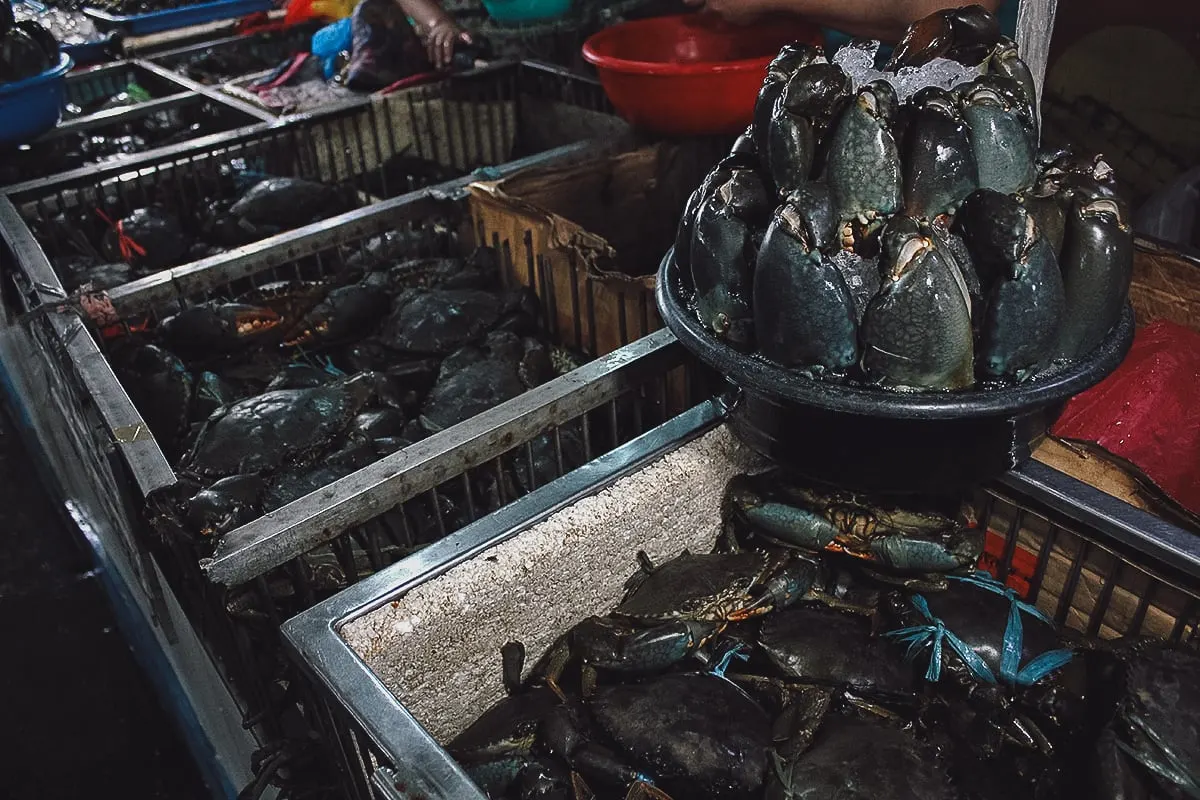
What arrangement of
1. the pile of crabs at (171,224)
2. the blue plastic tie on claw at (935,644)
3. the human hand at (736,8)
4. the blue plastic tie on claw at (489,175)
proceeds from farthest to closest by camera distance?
the pile of crabs at (171,224), the blue plastic tie on claw at (489,175), the human hand at (736,8), the blue plastic tie on claw at (935,644)

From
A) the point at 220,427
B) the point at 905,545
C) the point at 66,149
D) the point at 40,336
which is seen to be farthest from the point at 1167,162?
the point at 66,149

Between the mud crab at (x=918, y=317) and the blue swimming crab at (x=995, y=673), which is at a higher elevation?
the mud crab at (x=918, y=317)

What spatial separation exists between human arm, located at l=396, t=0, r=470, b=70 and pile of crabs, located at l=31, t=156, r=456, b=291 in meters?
1.08

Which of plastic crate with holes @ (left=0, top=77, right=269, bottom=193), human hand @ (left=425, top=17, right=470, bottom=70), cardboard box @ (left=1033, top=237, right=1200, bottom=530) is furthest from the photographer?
human hand @ (left=425, top=17, right=470, bottom=70)

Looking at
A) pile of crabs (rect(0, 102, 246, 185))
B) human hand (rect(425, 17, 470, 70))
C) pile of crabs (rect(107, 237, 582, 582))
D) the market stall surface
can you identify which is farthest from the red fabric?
pile of crabs (rect(0, 102, 246, 185))

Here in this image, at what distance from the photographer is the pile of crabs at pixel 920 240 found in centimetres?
134

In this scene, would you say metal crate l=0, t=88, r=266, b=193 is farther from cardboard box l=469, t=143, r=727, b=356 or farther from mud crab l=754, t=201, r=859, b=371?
mud crab l=754, t=201, r=859, b=371

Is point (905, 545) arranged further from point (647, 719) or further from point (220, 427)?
point (220, 427)

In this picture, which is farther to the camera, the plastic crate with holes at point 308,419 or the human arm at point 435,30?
the human arm at point 435,30

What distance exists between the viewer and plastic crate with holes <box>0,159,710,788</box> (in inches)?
76.1

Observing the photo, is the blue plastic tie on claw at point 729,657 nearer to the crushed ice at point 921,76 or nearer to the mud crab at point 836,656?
the mud crab at point 836,656

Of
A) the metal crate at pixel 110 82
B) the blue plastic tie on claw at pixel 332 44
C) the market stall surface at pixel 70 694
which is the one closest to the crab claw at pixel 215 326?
the market stall surface at pixel 70 694

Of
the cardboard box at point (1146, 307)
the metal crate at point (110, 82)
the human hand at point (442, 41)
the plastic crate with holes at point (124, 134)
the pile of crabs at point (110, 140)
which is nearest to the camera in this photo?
the cardboard box at point (1146, 307)

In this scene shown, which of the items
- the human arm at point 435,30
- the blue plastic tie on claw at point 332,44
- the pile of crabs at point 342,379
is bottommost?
the pile of crabs at point 342,379
